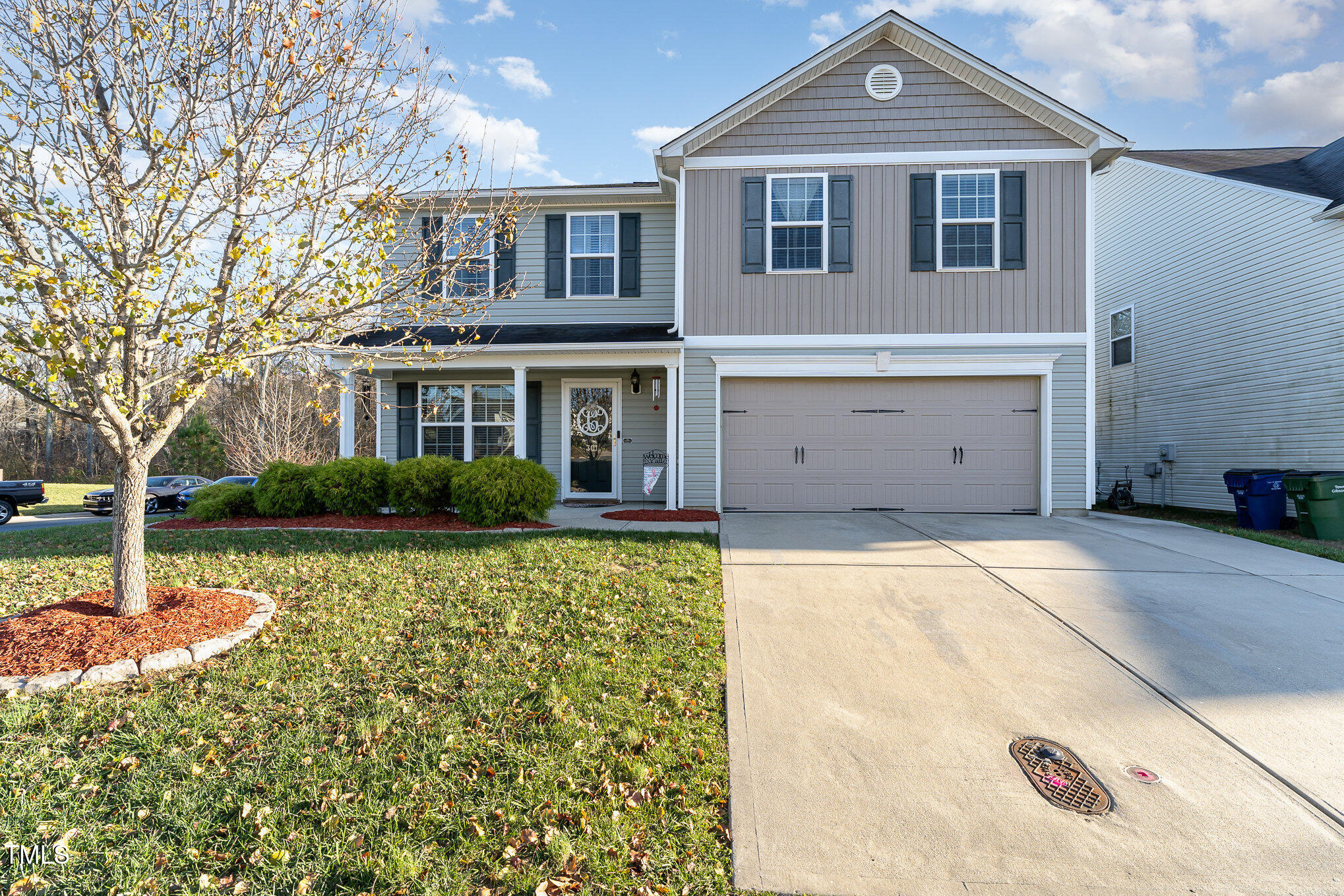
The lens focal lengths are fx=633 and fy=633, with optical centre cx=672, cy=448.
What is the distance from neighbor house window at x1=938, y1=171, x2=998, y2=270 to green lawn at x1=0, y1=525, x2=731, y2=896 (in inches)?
293

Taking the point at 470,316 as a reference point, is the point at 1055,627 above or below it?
below

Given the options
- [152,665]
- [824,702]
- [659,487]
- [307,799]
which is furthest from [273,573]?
[659,487]

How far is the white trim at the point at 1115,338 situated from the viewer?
14.1 m

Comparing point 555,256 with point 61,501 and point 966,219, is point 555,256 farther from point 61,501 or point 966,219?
point 61,501

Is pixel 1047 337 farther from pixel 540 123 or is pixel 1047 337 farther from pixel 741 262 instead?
pixel 540 123

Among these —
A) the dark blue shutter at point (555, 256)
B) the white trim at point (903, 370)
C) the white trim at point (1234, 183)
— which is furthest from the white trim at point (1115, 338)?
the dark blue shutter at point (555, 256)

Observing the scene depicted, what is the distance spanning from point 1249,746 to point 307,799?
174 inches

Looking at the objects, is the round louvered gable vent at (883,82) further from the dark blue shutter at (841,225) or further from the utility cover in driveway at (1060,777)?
the utility cover in driveway at (1060,777)

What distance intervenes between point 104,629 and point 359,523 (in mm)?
4481

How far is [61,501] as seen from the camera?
61.7 ft

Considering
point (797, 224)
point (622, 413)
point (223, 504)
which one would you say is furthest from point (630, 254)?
point (223, 504)

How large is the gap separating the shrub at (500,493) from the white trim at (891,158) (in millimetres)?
5472

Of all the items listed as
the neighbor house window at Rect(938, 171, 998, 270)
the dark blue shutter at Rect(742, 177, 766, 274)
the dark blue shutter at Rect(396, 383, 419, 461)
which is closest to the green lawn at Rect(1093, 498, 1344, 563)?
the neighbor house window at Rect(938, 171, 998, 270)

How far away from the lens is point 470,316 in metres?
11.3
